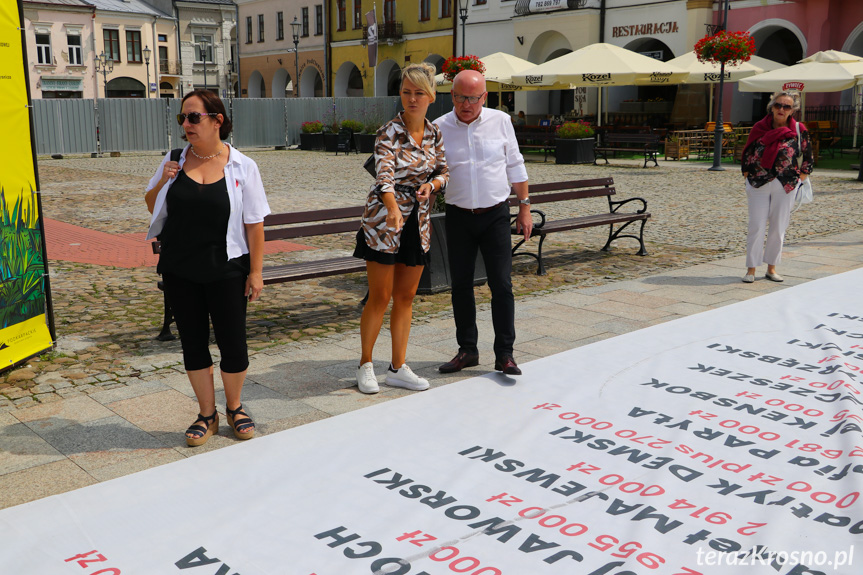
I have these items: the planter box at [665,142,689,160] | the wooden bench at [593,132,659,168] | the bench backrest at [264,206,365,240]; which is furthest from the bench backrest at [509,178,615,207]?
the planter box at [665,142,689,160]

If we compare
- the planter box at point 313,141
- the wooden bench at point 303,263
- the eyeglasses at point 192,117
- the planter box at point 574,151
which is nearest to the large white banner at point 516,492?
the eyeglasses at point 192,117

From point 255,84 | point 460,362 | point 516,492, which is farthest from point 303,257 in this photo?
point 255,84

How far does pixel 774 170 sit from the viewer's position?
306 inches

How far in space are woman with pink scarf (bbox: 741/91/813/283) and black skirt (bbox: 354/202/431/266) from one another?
14.2 ft

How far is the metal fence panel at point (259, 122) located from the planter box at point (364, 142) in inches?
180

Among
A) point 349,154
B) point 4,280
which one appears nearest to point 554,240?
point 4,280

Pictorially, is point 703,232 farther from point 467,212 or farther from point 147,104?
point 147,104

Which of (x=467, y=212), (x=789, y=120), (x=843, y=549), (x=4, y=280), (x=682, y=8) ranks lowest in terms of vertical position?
(x=843, y=549)

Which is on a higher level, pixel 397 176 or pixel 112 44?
pixel 112 44

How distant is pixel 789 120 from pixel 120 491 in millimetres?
6608

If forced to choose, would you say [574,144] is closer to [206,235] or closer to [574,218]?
[574,218]

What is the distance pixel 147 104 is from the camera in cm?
3052

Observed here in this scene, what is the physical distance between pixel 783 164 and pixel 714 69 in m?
19.3


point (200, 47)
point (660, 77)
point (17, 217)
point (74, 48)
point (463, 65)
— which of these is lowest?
point (17, 217)
